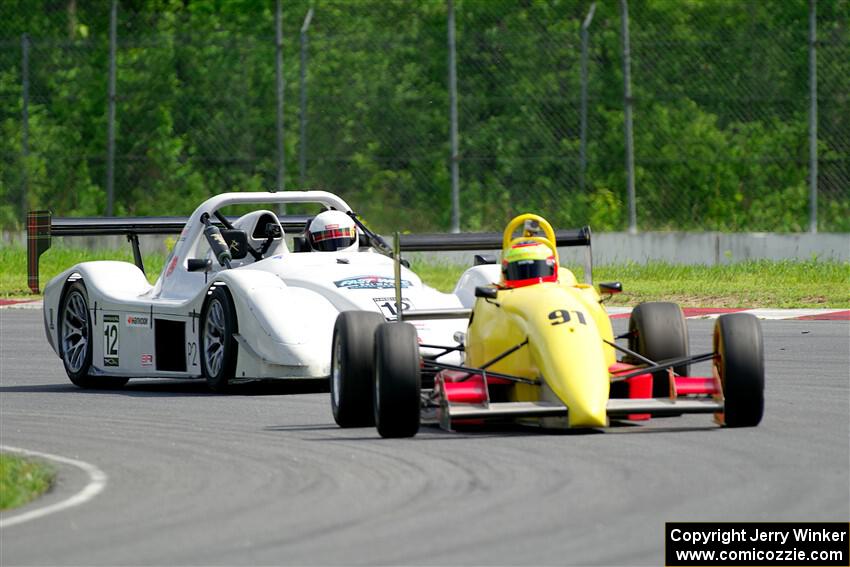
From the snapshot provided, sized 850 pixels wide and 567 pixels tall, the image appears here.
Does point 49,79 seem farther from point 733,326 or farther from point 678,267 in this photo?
point 733,326

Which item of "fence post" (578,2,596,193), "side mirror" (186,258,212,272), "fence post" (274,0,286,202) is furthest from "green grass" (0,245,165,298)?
"side mirror" (186,258,212,272)

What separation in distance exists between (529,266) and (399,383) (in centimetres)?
141

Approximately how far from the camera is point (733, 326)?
9680 mm

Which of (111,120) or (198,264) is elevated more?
(111,120)

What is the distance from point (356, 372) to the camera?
1027 cm

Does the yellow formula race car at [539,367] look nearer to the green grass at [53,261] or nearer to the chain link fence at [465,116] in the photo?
the chain link fence at [465,116]

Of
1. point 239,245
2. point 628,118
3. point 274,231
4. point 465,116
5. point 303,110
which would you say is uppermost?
point 303,110

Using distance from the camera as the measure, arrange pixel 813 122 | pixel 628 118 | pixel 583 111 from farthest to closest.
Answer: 1. pixel 583 111
2. pixel 628 118
3. pixel 813 122

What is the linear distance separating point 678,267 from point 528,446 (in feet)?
49.8

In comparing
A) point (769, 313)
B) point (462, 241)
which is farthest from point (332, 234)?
point (769, 313)

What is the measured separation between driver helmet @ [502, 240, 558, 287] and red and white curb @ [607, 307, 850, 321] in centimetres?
848

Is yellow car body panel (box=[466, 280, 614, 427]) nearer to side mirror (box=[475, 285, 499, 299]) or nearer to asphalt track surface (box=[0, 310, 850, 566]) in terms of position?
side mirror (box=[475, 285, 499, 299])

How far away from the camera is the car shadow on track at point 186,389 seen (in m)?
A: 13.0

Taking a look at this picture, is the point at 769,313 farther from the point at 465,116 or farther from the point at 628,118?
the point at 465,116
